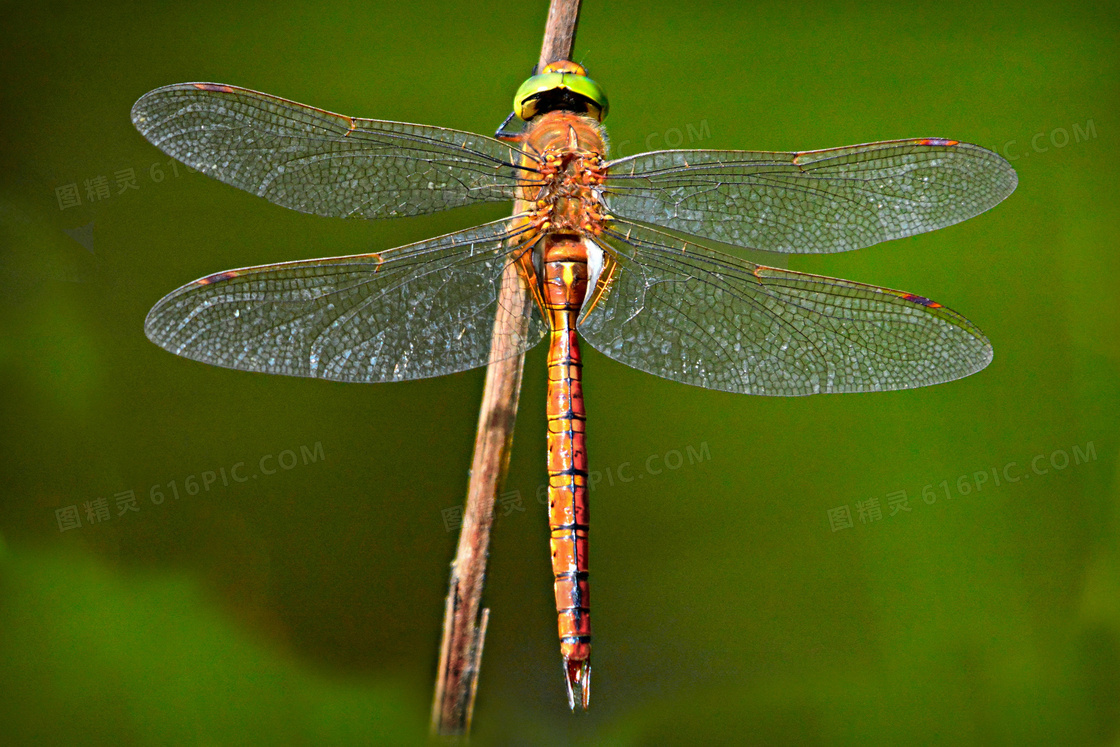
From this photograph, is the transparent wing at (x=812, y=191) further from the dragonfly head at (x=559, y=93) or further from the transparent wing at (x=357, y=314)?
the transparent wing at (x=357, y=314)

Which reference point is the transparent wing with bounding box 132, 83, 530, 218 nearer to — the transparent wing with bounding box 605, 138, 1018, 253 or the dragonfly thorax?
the dragonfly thorax

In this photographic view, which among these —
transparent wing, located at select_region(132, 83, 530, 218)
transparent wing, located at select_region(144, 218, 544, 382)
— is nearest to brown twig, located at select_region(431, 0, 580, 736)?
transparent wing, located at select_region(144, 218, 544, 382)

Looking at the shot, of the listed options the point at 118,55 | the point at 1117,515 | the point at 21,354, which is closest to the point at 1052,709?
the point at 1117,515

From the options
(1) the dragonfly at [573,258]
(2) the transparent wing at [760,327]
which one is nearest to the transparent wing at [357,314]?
(1) the dragonfly at [573,258]

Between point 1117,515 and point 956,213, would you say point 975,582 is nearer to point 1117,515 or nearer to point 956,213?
point 1117,515

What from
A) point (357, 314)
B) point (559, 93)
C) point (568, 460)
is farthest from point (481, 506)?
point (559, 93)
